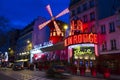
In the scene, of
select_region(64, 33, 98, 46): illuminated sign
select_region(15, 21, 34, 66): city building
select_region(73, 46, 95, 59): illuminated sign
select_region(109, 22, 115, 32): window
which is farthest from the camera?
select_region(15, 21, 34, 66): city building

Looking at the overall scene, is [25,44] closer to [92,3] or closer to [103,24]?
[92,3]

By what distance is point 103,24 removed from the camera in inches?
1945

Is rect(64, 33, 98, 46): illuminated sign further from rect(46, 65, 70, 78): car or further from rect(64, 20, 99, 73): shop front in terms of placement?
rect(46, 65, 70, 78): car

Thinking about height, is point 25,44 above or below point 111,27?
above

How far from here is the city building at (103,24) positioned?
45625 mm

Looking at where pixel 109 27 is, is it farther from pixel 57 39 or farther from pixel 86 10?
pixel 57 39

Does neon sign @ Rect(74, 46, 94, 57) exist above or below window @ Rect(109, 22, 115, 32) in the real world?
below

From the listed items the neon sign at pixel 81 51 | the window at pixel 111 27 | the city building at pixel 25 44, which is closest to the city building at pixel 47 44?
the city building at pixel 25 44

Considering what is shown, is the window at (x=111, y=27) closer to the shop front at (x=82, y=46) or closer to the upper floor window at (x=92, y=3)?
the shop front at (x=82, y=46)

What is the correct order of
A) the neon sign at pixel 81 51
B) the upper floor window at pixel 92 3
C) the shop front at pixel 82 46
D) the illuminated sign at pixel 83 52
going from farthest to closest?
the neon sign at pixel 81 51
the illuminated sign at pixel 83 52
the upper floor window at pixel 92 3
the shop front at pixel 82 46

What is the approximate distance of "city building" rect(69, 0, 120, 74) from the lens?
45.6 metres

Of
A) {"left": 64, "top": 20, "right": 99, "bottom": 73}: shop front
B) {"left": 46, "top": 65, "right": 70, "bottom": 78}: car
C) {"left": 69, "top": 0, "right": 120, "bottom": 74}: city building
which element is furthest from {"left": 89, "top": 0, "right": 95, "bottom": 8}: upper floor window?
{"left": 46, "top": 65, "right": 70, "bottom": 78}: car

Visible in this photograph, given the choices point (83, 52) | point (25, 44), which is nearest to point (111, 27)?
point (83, 52)

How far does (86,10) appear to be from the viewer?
54.4 meters
